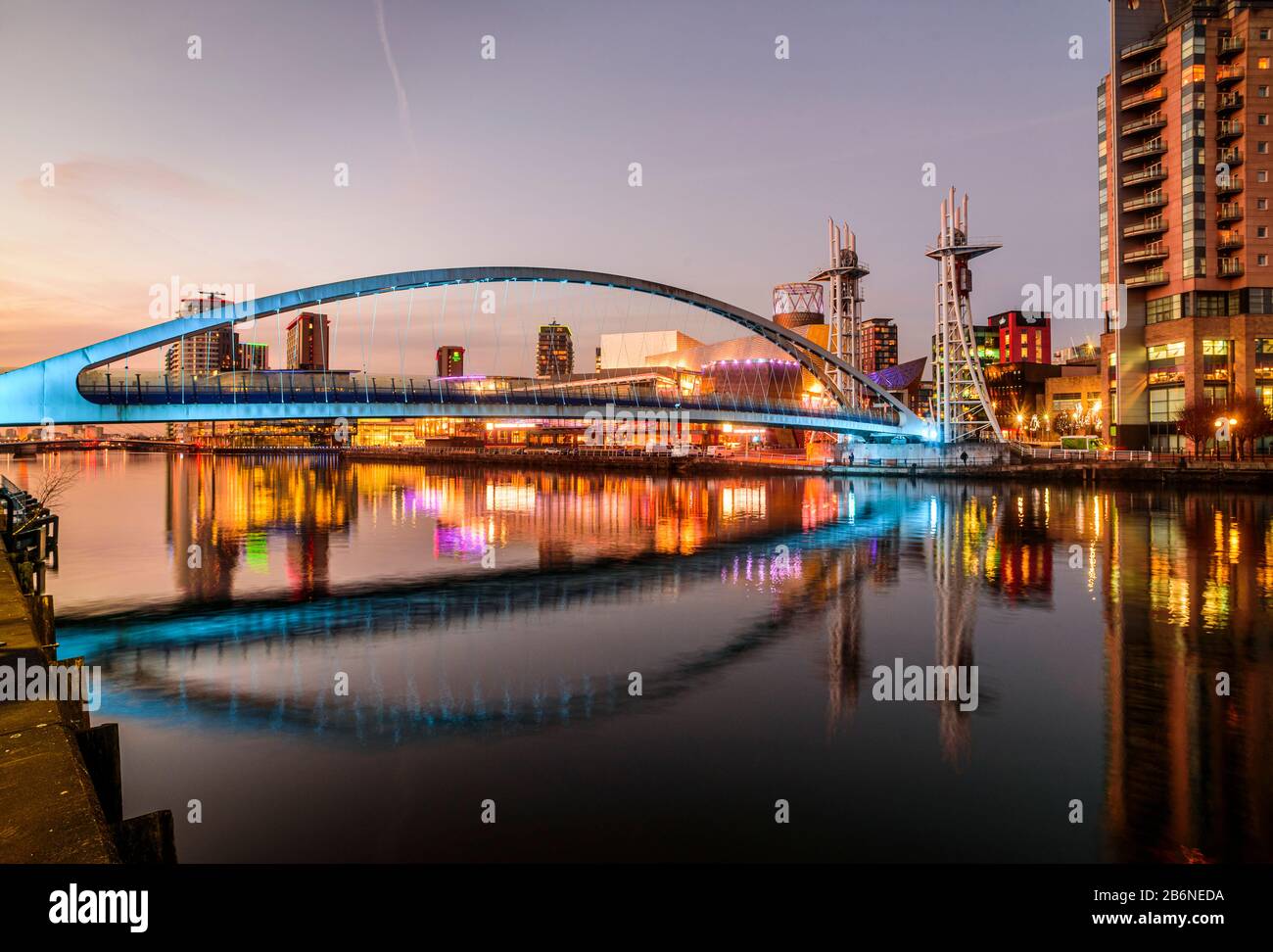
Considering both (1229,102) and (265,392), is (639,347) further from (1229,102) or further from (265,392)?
(265,392)

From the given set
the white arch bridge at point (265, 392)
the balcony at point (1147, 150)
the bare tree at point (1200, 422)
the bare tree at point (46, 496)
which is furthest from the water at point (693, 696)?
the balcony at point (1147, 150)

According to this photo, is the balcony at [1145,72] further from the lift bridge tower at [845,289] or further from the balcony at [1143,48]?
the lift bridge tower at [845,289]

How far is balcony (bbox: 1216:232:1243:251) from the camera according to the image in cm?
6432

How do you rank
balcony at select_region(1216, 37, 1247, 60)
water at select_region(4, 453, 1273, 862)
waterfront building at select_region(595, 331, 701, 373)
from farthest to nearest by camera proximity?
waterfront building at select_region(595, 331, 701, 373)
balcony at select_region(1216, 37, 1247, 60)
water at select_region(4, 453, 1273, 862)

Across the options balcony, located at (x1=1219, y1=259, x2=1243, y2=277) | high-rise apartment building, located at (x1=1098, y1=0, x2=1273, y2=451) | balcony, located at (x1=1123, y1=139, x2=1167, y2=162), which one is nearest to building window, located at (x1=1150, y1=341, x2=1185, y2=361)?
high-rise apartment building, located at (x1=1098, y1=0, x2=1273, y2=451)

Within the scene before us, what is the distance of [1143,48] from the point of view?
6981cm

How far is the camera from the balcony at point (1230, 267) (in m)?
64.4

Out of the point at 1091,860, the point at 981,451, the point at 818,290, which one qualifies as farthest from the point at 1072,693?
the point at 818,290

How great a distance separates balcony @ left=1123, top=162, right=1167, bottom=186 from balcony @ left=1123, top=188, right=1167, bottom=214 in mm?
1201

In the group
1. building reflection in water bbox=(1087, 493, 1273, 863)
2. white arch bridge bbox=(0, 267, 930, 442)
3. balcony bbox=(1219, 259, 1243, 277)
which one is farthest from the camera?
balcony bbox=(1219, 259, 1243, 277)

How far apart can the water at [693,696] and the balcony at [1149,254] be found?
1681 inches

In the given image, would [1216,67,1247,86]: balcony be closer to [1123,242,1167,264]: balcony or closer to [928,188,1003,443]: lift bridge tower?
[1123,242,1167,264]: balcony
